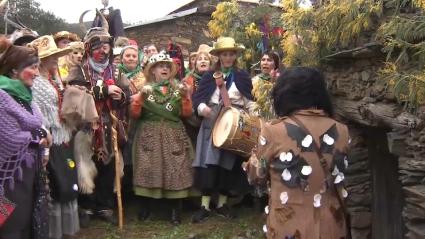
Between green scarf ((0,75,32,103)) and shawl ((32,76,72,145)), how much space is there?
755 mm

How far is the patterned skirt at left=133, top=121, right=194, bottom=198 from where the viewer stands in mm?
5758

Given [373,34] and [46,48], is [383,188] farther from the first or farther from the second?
[46,48]

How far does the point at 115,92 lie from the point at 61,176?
3.47 ft

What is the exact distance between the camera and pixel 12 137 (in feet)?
12.4

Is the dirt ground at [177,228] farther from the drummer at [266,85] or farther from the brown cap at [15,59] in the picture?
the brown cap at [15,59]

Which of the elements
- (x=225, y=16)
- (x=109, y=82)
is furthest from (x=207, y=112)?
(x=225, y=16)

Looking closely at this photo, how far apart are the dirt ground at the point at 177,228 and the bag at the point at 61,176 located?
613mm

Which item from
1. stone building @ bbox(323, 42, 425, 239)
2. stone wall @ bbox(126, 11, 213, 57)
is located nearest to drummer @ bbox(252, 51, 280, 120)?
stone building @ bbox(323, 42, 425, 239)

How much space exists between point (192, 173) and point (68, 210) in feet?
4.65

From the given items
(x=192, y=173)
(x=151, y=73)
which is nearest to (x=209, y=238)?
(x=192, y=173)

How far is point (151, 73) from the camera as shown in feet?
19.5

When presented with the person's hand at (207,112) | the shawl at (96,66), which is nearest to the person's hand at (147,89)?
the shawl at (96,66)

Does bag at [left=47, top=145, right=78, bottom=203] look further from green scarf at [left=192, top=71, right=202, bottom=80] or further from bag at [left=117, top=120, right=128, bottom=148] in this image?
green scarf at [left=192, top=71, right=202, bottom=80]

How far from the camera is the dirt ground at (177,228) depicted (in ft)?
18.0
